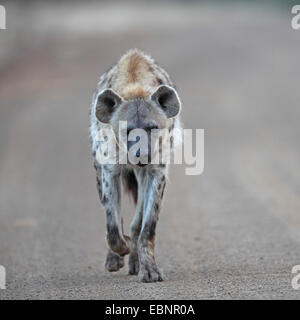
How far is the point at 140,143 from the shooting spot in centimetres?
702

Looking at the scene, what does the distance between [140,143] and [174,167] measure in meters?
7.16

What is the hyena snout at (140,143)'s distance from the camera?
23.0 feet

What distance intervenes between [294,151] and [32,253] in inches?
262

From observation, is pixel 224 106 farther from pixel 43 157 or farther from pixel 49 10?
pixel 49 10

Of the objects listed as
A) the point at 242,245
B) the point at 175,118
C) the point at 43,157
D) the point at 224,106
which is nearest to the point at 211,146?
the point at 43,157

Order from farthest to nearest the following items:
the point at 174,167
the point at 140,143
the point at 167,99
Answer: the point at 174,167
the point at 167,99
the point at 140,143

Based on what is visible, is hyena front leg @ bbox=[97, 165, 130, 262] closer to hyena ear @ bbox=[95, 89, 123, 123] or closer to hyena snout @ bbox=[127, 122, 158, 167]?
hyena ear @ bbox=[95, 89, 123, 123]

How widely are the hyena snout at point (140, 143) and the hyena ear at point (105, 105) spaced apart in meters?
0.30

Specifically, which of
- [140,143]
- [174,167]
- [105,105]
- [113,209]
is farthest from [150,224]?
[174,167]

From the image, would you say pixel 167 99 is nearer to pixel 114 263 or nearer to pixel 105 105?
pixel 105 105

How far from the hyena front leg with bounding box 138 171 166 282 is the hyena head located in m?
0.36

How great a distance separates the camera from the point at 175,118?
779 cm

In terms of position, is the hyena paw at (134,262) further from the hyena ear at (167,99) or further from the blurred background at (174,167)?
the hyena ear at (167,99)
